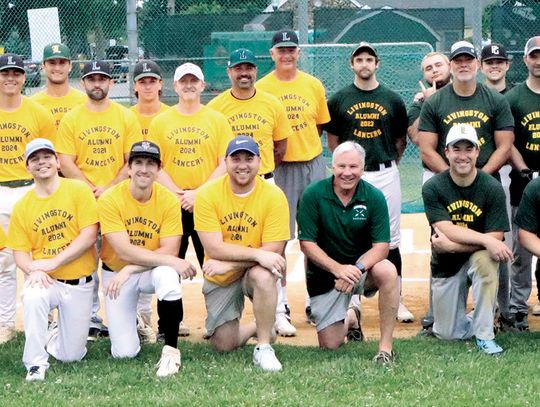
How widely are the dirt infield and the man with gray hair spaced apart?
452 millimetres

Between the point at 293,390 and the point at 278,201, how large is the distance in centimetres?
147

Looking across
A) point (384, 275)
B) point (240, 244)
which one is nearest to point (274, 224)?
point (240, 244)

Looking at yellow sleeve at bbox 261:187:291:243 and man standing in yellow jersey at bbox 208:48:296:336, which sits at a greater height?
man standing in yellow jersey at bbox 208:48:296:336

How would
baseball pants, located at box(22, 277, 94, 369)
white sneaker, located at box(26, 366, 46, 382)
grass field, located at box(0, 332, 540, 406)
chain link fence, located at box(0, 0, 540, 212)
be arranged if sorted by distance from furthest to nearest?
chain link fence, located at box(0, 0, 540, 212)
baseball pants, located at box(22, 277, 94, 369)
white sneaker, located at box(26, 366, 46, 382)
grass field, located at box(0, 332, 540, 406)

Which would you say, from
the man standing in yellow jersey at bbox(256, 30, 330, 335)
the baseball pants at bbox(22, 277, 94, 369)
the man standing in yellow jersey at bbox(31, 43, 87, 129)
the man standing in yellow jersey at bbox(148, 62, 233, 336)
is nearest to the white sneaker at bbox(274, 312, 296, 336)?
the man standing in yellow jersey at bbox(256, 30, 330, 335)

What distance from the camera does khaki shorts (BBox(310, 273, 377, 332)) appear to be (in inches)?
292

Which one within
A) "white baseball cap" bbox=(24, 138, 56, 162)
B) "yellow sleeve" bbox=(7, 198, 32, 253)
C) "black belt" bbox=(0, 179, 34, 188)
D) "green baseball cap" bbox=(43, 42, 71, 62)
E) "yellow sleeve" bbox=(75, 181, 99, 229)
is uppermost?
"green baseball cap" bbox=(43, 42, 71, 62)

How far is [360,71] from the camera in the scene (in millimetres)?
8273

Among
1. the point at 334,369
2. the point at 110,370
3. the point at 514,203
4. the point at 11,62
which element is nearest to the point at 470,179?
the point at 514,203

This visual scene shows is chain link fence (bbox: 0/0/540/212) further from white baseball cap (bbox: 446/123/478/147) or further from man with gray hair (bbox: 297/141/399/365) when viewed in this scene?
man with gray hair (bbox: 297/141/399/365)

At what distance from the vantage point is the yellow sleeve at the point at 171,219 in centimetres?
731

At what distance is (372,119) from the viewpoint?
8.30 metres

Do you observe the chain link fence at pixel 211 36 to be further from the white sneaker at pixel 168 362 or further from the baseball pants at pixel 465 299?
the white sneaker at pixel 168 362

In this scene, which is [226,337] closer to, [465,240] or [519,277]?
[465,240]
